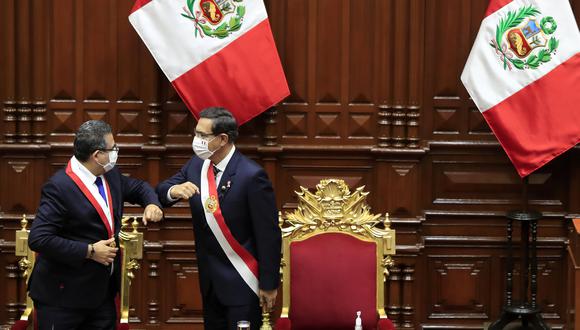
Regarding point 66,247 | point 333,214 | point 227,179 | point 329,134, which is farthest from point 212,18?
point 66,247

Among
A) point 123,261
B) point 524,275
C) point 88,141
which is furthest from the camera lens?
point 524,275

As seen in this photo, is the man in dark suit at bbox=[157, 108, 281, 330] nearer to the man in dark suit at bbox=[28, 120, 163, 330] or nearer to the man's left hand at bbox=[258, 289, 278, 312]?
the man's left hand at bbox=[258, 289, 278, 312]

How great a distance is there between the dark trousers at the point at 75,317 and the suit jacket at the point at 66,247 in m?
0.03

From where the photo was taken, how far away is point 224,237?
15.8 ft

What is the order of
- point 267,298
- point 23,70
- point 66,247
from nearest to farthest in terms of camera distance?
1. point 66,247
2. point 267,298
3. point 23,70

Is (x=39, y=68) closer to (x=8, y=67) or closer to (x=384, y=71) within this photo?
(x=8, y=67)

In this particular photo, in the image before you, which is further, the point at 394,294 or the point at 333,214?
the point at 394,294

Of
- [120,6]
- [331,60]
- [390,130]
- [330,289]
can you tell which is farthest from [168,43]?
[330,289]

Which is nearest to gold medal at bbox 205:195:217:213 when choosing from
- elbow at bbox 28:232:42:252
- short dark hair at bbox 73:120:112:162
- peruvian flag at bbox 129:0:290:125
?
short dark hair at bbox 73:120:112:162

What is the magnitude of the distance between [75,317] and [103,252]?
33cm

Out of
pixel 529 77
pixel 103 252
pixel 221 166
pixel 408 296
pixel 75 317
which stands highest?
pixel 529 77

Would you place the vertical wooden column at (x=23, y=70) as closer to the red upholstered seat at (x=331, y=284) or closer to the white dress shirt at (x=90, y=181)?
the white dress shirt at (x=90, y=181)

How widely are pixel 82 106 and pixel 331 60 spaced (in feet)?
4.79

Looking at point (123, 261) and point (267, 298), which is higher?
point (123, 261)
